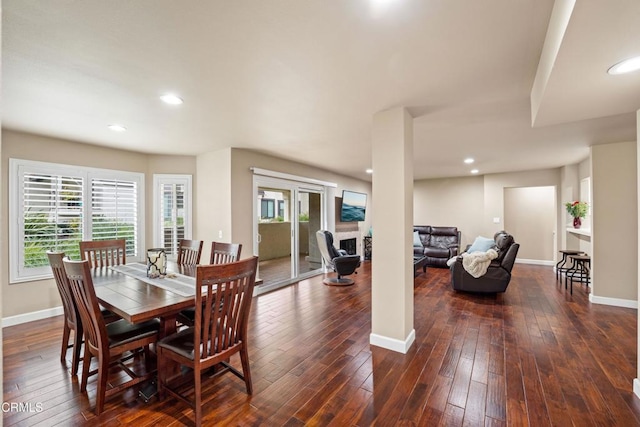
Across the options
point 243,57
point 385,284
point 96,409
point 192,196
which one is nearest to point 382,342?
point 385,284

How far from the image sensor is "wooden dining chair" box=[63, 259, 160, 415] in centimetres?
213

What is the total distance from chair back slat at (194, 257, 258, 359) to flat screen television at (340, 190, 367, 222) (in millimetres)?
5339

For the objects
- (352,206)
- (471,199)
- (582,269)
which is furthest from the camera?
(471,199)

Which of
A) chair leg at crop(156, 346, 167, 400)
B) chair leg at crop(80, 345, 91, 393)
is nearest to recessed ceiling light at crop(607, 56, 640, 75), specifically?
chair leg at crop(156, 346, 167, 400)

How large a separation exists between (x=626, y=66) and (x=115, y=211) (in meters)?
5.69

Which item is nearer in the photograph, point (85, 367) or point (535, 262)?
point (85, 367)

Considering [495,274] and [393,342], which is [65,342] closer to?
[393,342]

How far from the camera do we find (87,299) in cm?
215

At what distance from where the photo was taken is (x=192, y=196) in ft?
17.0

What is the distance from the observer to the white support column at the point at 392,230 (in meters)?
2.97

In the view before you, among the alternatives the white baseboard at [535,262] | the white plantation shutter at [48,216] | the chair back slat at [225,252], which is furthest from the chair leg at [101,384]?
the white baseboard at [535,262]

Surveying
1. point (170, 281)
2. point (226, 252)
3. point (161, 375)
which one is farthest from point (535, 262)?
point (161, 375)

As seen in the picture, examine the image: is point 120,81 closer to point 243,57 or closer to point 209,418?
point 243,57

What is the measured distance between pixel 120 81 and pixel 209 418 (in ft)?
8.70
